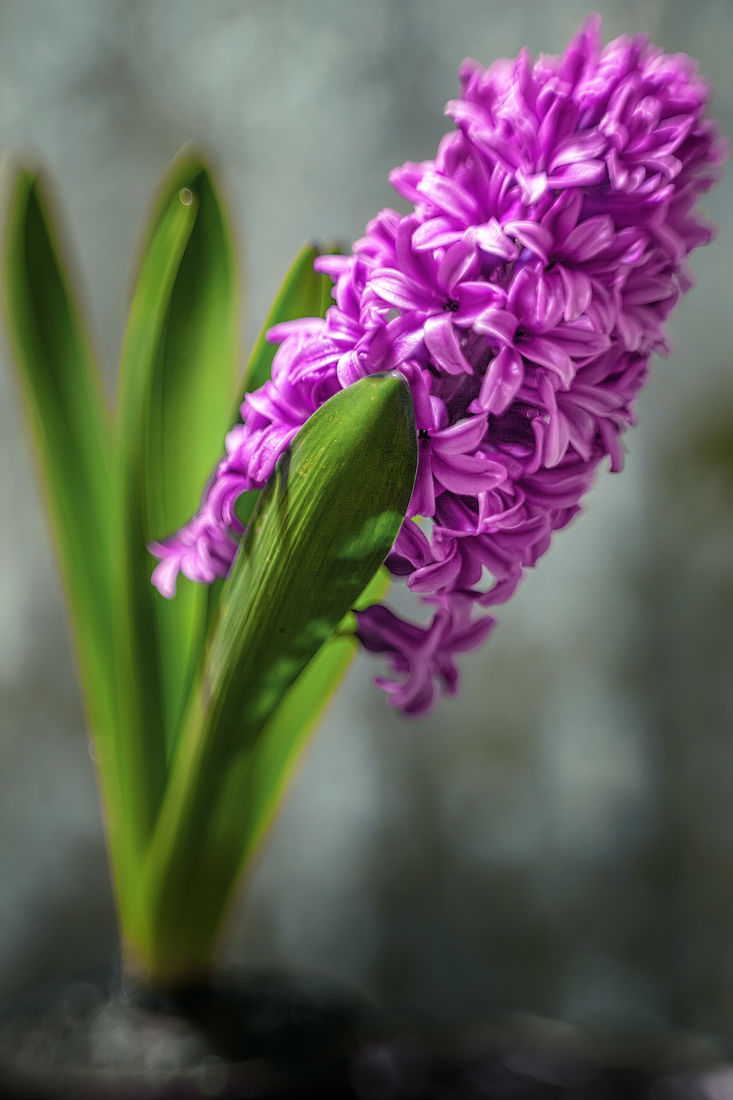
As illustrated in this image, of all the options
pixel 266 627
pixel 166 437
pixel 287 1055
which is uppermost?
pixel 166 437

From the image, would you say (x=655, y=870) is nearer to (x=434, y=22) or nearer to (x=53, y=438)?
(x=53, y=438)

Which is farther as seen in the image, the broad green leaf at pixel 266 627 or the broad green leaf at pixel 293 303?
the broad green leaf at pixel 293 303

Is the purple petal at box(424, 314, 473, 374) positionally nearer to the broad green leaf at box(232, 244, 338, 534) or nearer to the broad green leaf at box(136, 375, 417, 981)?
the broad green leaf at box(136, 375, 417, 981)

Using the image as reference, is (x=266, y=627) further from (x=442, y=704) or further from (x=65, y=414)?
(x=442, y=704)

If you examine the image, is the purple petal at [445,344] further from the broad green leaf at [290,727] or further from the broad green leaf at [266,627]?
the broad green leaf at [290,727]

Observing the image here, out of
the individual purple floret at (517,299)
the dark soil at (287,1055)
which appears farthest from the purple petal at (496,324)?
the dark soil at (287,1055)

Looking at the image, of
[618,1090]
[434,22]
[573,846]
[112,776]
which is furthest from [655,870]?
[434,22]

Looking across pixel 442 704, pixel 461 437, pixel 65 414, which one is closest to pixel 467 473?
pixel 461 437
